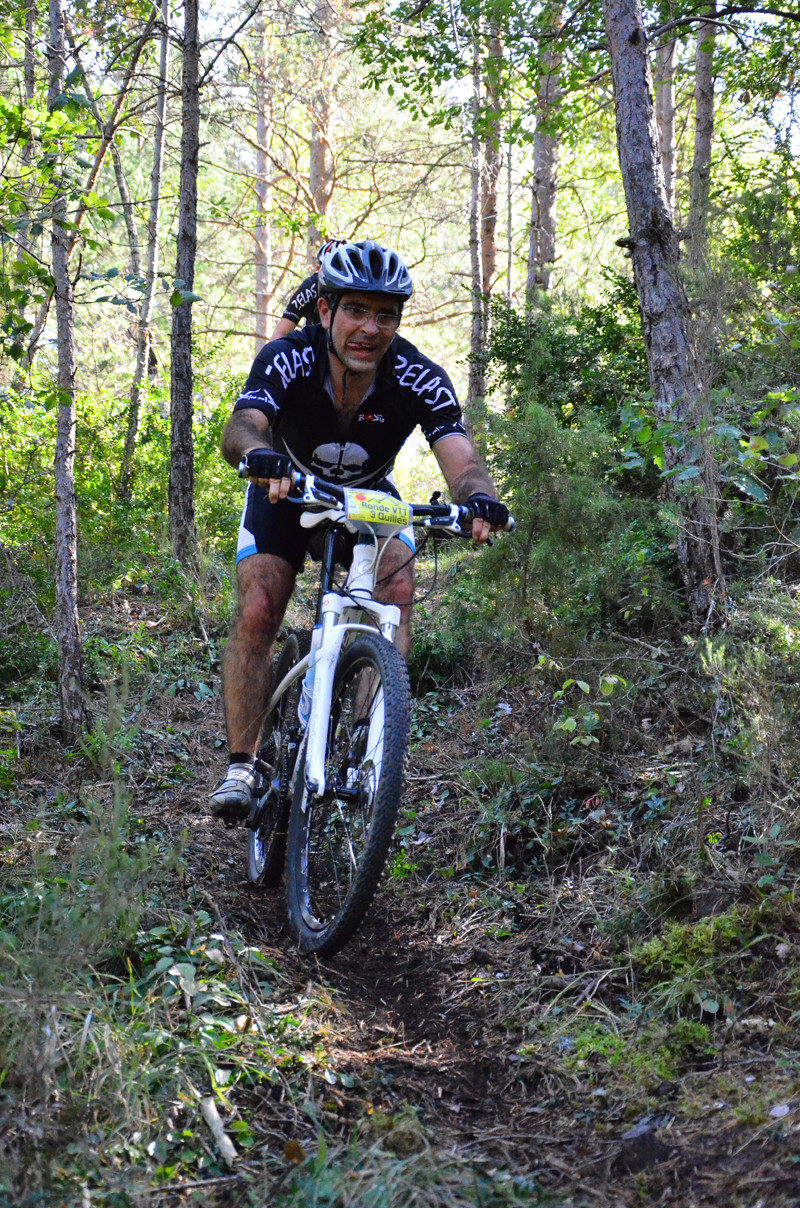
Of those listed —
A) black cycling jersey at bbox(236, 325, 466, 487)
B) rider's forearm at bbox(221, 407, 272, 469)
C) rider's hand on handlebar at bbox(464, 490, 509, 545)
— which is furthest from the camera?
black cycling jersey at bbox(236, 325, 466, 487)

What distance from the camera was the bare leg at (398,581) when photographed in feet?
11.9

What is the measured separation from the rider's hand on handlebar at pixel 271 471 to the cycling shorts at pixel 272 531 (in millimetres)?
724

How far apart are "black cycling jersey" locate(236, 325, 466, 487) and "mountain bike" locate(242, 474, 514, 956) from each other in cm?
59

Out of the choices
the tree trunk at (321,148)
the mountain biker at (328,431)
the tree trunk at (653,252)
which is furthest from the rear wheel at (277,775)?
the tree trunk at (321,148)

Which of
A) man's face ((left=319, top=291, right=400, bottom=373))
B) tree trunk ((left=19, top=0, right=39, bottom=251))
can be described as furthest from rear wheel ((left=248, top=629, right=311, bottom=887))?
tree trunk ((left=19, top=0, right=39, bottom=251))

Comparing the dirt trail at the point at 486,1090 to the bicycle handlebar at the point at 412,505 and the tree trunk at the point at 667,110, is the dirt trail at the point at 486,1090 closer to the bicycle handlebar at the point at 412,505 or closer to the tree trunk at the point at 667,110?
the bicycle handlebar at the point at 412,505

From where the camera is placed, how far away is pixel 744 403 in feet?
14.8

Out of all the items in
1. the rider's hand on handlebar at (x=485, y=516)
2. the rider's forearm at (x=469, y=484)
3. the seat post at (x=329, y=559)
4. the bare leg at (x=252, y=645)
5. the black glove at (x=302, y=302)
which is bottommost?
the bare leg at (x=252, y=645)

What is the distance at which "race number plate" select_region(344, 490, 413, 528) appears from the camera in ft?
10.5

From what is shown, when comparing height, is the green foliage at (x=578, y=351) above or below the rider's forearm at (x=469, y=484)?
above

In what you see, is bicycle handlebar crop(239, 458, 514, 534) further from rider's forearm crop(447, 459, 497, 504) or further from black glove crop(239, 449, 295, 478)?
rider's forearm crop(447, 459, 497, 504)

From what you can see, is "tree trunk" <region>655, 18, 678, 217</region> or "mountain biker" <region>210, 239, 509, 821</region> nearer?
"mountain biker" <region>210, 239, 509, 821</region>

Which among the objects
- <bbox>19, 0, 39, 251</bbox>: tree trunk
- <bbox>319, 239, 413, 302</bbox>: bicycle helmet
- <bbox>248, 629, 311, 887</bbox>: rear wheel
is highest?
<bbox>19, 0, 39, 251</bbox>: tree trunk

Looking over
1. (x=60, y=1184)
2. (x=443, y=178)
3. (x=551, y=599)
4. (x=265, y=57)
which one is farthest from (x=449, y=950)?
(x=443, y=178)
